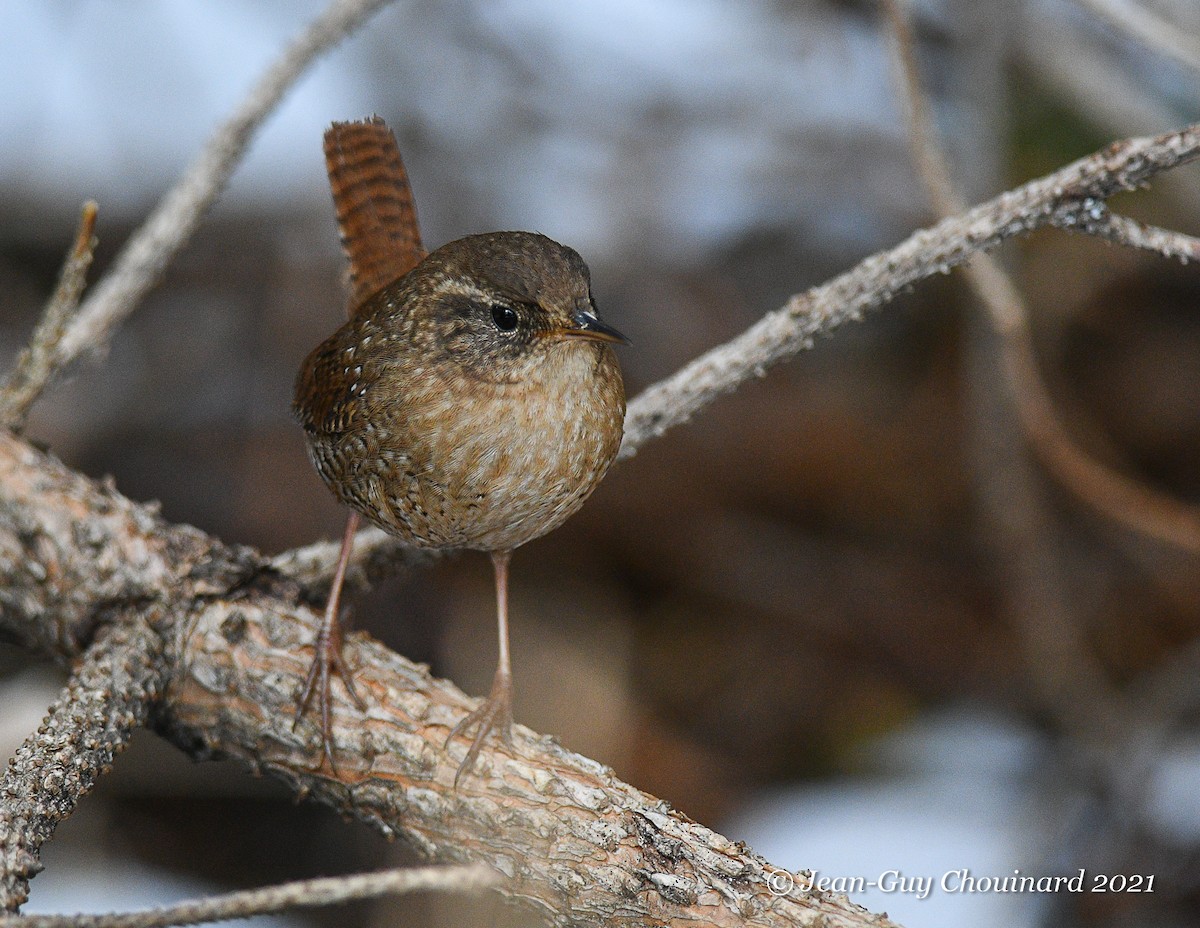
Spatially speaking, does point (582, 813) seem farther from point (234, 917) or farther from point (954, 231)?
point (954, 231)

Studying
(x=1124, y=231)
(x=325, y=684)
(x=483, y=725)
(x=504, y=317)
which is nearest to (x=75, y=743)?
(x=325, y=684)

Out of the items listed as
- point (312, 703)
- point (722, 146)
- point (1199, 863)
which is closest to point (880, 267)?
point (312, 703)

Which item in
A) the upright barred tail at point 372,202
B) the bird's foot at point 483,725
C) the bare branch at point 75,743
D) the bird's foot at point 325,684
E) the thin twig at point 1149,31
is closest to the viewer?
the bare branch at point 75,743

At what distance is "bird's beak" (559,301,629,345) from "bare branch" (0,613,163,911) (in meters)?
1.12

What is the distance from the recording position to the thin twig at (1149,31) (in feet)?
9.61

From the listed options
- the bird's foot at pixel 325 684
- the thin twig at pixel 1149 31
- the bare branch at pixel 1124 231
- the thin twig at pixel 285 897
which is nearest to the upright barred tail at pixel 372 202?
the bird's foot at pixel 325 684

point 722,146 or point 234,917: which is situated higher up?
point 722,146

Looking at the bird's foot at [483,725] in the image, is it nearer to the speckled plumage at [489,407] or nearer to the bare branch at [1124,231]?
the speckled plumage at [489,407]

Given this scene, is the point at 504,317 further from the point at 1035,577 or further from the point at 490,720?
the point at 1035,577

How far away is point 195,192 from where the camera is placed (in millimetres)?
3010

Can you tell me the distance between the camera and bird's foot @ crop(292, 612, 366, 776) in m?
2.42

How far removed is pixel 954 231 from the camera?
2.35 m

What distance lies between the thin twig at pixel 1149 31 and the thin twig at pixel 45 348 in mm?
2503

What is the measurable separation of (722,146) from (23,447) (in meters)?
4.04
